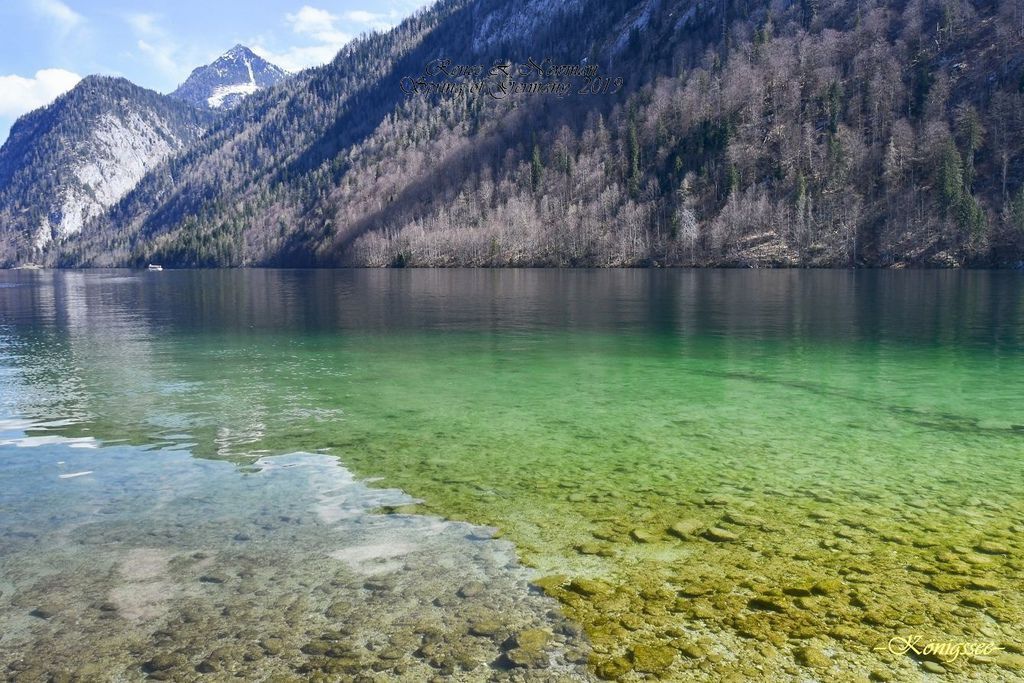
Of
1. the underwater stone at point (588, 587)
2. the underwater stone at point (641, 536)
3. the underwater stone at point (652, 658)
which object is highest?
the underwater stone at point (588, 587)

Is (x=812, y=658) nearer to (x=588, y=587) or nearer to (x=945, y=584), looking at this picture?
(x=588, y=587)

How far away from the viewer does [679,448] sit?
15.2 m

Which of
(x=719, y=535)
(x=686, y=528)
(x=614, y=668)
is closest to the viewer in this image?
(x=614, y=668)

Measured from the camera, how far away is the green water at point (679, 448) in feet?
24.9

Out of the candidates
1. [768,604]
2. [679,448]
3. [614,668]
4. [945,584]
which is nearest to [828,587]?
[768,604]

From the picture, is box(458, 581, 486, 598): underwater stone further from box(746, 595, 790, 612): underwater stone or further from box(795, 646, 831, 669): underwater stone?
box(795, 646, 831, 669): underwater stone

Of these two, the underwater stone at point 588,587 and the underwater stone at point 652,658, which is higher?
the underwater stone at point 588,587

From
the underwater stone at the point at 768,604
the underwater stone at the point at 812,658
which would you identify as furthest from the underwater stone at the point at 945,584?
the underwater stone at the point at 812,658

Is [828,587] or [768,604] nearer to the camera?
[768,604]

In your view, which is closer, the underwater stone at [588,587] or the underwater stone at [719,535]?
the underwater stone at [588,587]

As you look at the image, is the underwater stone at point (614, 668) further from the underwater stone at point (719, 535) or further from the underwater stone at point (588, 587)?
the underwater stone at point (719, 535)

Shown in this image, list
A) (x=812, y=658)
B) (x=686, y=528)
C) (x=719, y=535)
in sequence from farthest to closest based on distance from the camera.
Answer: (x=686, y=528) → (x=719, y=535) → (x=812, y=658)

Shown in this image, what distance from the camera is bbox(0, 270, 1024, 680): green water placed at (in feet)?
24.9

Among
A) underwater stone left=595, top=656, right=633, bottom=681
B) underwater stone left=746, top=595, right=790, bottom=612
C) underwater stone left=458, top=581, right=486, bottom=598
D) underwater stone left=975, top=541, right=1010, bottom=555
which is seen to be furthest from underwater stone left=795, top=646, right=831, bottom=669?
underwater stone left=975, top=541, right=1010, bottom=555
